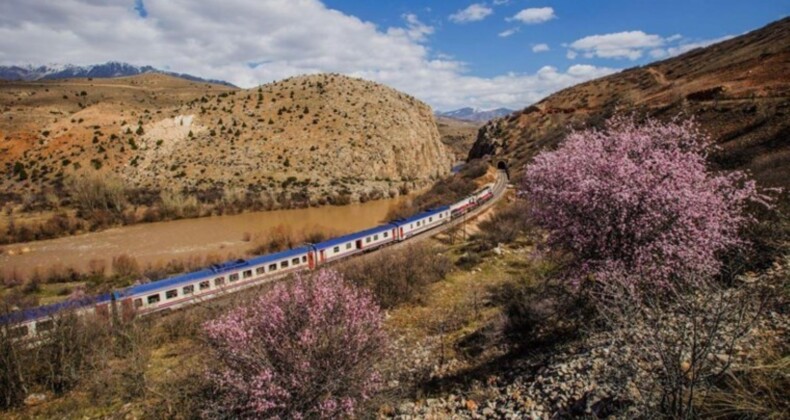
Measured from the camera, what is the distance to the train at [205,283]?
53.2 feet

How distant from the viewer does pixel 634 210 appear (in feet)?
29.9

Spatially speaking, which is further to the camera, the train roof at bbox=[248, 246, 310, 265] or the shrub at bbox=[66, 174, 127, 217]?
the shrub at bbox=[66, 174, 127, 217]

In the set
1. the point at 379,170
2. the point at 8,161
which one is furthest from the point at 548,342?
the point at 8,161

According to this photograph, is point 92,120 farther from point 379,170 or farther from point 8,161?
point 379,170

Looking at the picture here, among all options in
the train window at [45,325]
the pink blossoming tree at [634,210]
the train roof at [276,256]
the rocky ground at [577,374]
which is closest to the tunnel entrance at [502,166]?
the train roof at [276,256]

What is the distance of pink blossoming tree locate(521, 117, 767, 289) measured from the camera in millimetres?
8750

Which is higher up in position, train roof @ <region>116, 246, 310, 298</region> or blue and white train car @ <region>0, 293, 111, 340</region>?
blue and white train car @ <region>0, 293, 111, 340</region>

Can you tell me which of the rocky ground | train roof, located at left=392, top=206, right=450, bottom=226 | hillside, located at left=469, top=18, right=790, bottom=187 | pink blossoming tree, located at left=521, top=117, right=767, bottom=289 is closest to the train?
train roof, located at left=392, top=206, right=450, bottom=226

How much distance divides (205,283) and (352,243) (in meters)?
11.2

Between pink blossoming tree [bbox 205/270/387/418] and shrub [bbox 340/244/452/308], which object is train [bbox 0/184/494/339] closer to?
shrub [bbox 340/244/452/308]

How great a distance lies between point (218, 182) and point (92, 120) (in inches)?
1267

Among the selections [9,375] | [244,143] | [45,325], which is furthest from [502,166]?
[9,375]

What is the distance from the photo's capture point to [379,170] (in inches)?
3000

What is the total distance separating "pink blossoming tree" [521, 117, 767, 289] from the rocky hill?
51.6 m
